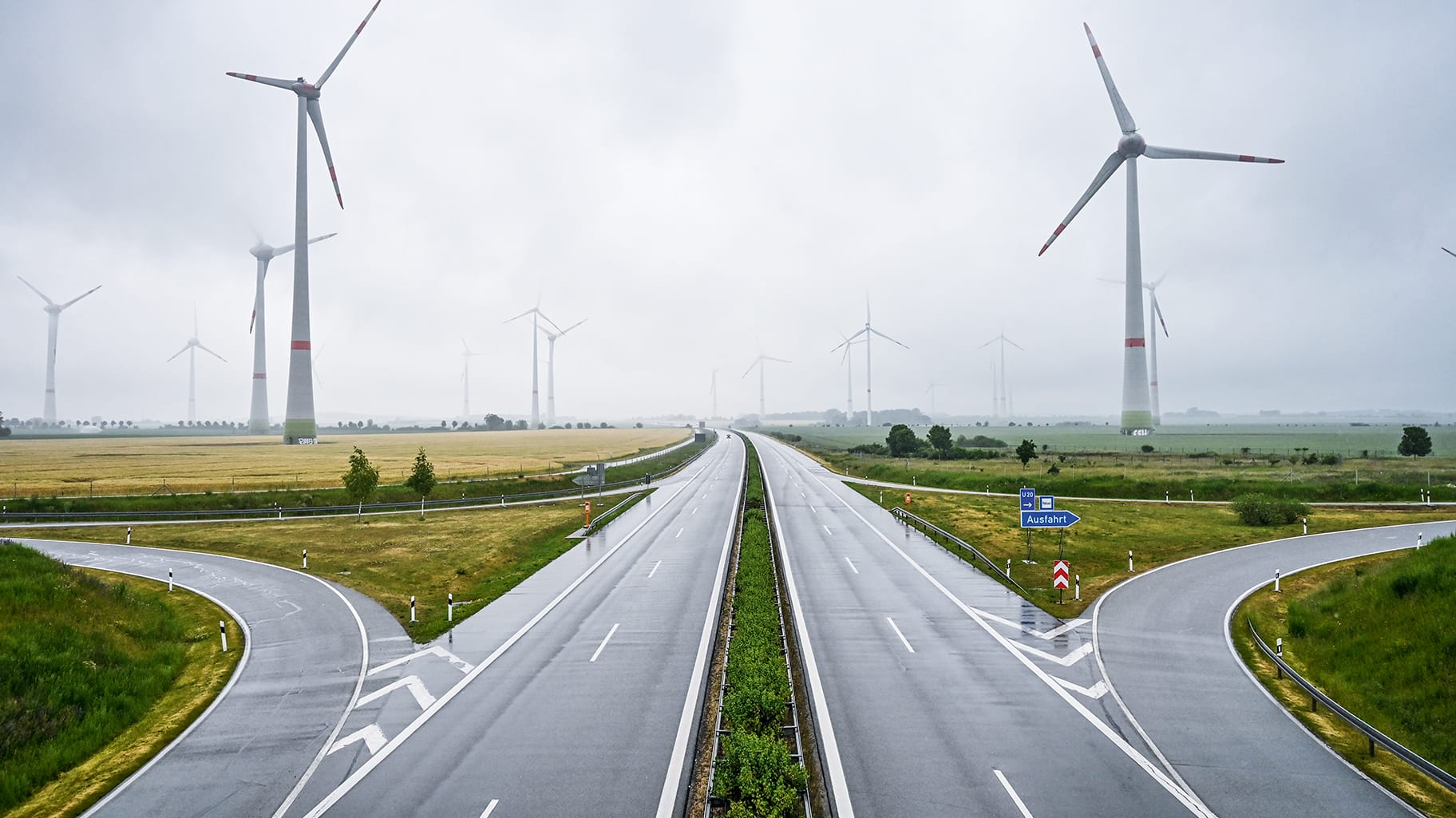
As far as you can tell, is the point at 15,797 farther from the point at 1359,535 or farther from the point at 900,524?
the point at 1359,535

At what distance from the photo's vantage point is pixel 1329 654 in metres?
19.9

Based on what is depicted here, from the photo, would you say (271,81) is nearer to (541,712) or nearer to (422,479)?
(422,479)

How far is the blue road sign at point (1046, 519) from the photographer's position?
27.5 m

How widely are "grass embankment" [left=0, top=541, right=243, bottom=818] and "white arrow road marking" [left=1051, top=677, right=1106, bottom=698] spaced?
22388 mm

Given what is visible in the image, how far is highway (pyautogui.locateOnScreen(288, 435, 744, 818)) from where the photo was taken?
41.0 ft

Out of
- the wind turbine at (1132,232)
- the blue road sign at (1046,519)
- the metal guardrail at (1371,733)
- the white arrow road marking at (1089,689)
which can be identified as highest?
the wind turbine at (1132,232)

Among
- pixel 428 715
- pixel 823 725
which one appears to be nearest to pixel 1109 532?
pixel 823 725

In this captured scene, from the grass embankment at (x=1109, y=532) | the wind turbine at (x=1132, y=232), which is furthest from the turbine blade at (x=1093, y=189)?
the grass embankment at (x=1109, y=532)

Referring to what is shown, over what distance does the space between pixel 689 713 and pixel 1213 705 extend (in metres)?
13.4

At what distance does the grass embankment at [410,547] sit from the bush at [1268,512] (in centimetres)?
4517

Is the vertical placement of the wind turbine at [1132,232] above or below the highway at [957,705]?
above

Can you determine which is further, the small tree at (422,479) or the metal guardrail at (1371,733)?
the small tree at (422,479)

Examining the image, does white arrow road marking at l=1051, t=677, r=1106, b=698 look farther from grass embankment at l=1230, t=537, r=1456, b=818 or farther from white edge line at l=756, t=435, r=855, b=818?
white edge line at l=756, t=435, r=855, b=818

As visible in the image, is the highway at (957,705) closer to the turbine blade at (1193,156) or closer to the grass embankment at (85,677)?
the grass embankment at (85,677)
